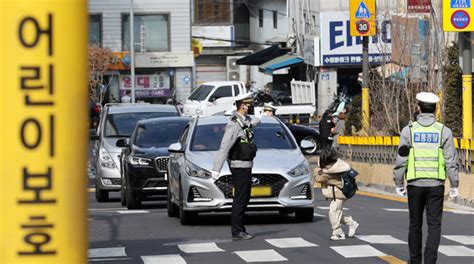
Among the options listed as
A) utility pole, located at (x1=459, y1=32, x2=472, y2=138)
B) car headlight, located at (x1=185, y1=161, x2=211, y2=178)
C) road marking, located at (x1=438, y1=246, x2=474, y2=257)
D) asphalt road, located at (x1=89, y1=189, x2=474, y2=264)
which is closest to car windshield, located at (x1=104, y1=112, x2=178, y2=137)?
asphalt road, located at (x1=89, y1=189, x2=474, y2=264)

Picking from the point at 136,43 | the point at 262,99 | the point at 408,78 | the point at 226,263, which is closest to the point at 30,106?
the point at 226,263

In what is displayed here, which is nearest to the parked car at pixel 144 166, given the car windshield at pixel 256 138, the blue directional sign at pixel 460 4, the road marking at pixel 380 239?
the car windshield at pixel 256 138

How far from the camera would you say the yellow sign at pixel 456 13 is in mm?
21266

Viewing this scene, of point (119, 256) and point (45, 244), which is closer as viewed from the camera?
point (45, 244)

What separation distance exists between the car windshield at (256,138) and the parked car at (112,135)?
5.56m

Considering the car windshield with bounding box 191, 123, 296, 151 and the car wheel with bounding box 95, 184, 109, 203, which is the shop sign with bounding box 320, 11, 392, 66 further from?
the car windshield with bounding box 191, 123, 296, 151

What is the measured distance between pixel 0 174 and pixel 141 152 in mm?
18000

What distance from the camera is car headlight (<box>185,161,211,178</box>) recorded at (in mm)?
16484

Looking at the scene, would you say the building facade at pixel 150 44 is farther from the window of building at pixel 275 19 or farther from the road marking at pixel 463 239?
the road marking at pixel 463 239

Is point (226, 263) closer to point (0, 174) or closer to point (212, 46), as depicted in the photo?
point (0, 174)

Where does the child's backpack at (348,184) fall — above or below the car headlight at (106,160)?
above

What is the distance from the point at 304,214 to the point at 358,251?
11.5 feet

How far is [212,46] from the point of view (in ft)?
272

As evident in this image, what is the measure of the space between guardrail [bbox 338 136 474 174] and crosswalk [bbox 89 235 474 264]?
6135 mm
